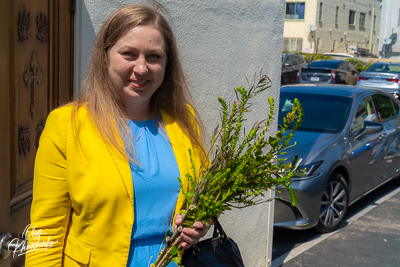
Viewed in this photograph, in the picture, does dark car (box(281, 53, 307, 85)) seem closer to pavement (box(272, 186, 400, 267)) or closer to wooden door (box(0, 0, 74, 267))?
pavement (box(272, 186, 400, 267))

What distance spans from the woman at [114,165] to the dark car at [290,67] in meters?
18.3

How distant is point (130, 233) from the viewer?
1.88 meters

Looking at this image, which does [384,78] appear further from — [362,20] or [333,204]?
[362,20]

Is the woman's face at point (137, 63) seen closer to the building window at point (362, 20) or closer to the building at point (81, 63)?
the building at point (81, 63)

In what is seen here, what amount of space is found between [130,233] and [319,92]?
564 cm

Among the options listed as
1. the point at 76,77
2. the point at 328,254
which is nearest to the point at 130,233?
the point at 76,77

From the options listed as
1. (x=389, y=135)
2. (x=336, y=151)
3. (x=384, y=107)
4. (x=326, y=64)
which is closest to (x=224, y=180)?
(x=336, y=151)

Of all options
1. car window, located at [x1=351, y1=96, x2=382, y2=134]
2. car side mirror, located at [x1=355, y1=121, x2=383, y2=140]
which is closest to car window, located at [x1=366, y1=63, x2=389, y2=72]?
car window, located at [x1=351, y1=96, x2=382, y2=134]

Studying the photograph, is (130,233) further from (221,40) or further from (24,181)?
(221,40)

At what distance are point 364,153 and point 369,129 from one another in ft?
1.08

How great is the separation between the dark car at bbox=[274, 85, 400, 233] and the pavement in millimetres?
234

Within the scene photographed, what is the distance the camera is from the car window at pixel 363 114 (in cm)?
636

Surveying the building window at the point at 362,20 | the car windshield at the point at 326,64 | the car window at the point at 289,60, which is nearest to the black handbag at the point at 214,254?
the car windshield at the point at 326,64

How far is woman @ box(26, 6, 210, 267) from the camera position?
1.82 meters
